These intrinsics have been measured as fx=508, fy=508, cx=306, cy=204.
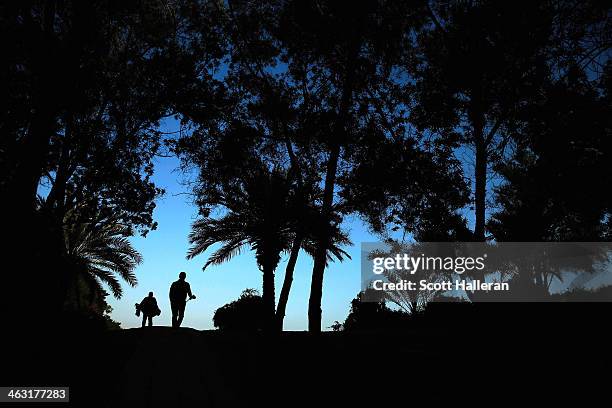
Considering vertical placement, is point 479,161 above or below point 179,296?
above

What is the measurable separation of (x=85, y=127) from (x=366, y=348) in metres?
9.81

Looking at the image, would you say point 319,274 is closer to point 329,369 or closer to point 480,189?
point 480,189

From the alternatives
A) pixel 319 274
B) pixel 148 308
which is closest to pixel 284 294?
pixel 319 274

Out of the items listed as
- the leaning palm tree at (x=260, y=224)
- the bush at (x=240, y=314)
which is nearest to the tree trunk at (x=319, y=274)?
the leaning palm tree at (x=260, y=224)

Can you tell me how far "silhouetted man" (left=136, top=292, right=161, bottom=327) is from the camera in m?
18.0

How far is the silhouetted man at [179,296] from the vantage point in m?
15.6

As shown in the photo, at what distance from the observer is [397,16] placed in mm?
14781

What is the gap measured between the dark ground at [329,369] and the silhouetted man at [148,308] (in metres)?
8.09

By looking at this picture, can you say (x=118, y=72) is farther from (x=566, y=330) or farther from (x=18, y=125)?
(x=566, y=330)

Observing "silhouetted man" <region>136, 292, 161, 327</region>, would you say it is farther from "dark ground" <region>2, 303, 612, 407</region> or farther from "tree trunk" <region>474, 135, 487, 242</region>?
"tree trunk" <region>474, 135, 487, 242</region>

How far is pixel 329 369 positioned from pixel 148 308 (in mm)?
12123

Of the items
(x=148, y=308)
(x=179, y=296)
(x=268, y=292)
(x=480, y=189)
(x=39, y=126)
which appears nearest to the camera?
(x=39, y=126)

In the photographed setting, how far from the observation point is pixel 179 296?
15.7 metres

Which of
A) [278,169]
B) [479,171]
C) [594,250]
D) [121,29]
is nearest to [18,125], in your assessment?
[121,29]
